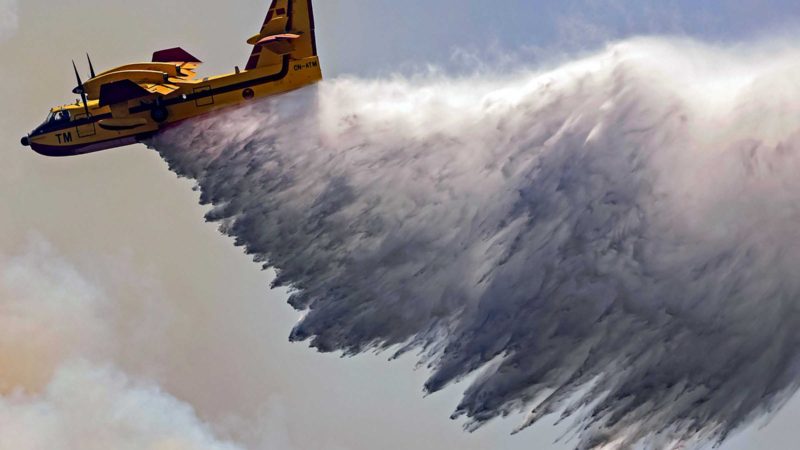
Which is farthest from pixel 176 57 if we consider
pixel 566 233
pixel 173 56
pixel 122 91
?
pixel 566 233

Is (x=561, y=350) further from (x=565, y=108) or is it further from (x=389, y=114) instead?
(x=389, y=114)

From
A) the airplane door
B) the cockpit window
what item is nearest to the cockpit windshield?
→ the cockpit window

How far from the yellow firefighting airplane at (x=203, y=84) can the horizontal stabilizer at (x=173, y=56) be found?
2.63 meters

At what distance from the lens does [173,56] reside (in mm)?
63656

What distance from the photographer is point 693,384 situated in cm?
4531

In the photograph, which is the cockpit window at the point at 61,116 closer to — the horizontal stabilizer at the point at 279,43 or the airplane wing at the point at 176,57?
the airplane wing at the point at 176,57

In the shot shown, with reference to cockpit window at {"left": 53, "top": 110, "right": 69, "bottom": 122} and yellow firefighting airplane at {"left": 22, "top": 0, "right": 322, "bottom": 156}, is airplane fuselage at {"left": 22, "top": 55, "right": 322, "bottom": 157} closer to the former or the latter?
yellow firefighting airplane at {"left": 22, "top": 0, "right": 322, "bottom": 156}

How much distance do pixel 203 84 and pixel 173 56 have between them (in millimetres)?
4654

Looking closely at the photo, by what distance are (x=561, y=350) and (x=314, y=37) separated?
19819 mm

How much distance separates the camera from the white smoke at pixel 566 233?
44656mm

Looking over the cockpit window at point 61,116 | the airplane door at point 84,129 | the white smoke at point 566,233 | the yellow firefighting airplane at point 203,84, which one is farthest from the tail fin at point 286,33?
the cockpit window at point 61,116

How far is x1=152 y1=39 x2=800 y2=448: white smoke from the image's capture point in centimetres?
4466

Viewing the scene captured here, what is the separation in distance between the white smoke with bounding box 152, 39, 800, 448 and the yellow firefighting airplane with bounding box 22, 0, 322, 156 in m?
2.87

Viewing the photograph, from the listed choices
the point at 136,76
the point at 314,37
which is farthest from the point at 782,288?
the point at 136,76
